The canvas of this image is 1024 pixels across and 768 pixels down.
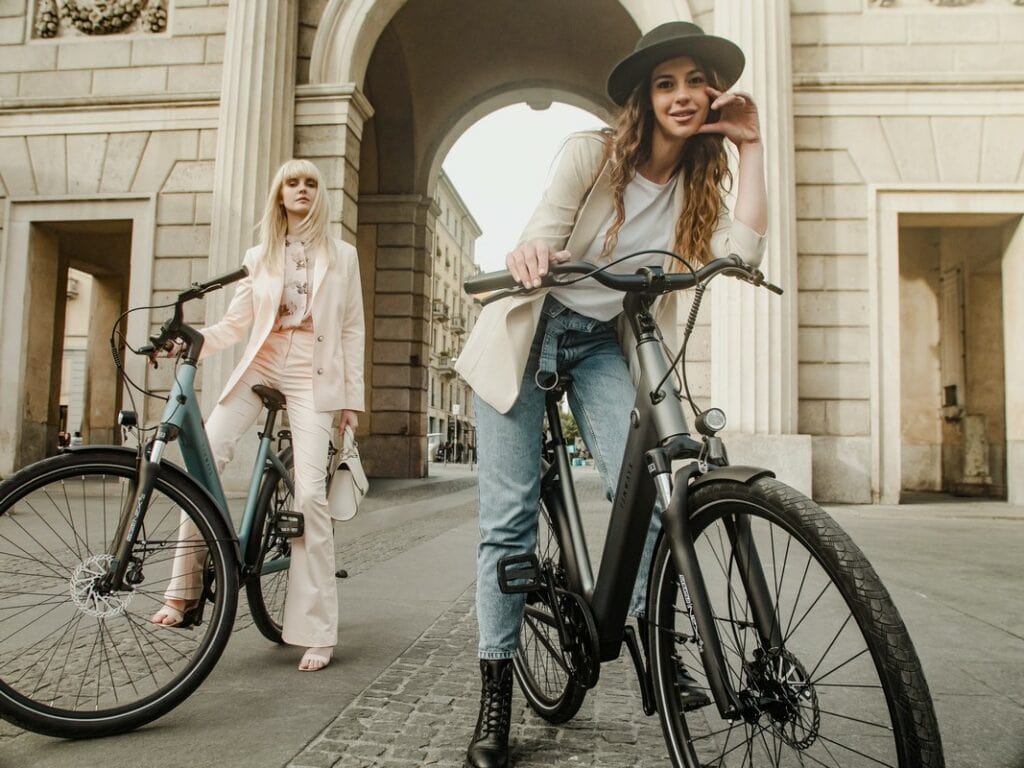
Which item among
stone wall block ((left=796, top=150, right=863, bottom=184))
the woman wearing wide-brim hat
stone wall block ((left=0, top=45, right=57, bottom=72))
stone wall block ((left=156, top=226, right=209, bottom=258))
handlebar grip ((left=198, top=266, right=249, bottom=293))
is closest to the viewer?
the woman wearing wide-brim hat

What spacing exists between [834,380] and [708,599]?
8657 millimetres

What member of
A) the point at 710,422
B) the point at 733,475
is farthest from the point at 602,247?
the point at 733,475

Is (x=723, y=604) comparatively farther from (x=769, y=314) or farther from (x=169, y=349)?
(x=769, y=314)

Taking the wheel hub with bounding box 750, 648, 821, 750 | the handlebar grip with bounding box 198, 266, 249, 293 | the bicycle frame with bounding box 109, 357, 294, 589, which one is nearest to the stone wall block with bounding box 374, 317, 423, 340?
the bicycle frame with bounding box 109, 357, 294, 589

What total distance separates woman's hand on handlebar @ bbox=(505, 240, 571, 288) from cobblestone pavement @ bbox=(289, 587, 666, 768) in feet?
3.86

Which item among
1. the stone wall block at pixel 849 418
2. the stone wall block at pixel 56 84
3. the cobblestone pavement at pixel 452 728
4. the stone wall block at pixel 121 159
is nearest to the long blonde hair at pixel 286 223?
the cobblestone pavement at pixel 452 728

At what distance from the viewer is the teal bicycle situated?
2.09 metres

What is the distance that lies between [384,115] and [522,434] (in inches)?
604

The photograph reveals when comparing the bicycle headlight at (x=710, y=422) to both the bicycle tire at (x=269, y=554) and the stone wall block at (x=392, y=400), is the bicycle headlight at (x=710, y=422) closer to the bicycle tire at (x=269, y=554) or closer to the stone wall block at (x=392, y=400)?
the bicycle tire at (x=269, y=554)

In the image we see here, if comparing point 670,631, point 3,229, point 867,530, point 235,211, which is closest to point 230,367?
point 235,211

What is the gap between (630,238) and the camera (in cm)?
220

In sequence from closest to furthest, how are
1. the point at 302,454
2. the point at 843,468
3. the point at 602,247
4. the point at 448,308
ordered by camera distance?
the point at 602,247 < the point at 302,454 < the point at 843,468 < the point at 448,308

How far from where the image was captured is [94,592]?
217 cm

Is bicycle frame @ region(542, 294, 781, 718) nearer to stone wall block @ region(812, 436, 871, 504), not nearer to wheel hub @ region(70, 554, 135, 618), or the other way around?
wheel hub @ region(70, 554, 135, 618)
